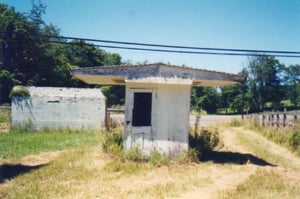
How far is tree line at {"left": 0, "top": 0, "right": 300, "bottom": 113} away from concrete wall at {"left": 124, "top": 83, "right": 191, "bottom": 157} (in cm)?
652

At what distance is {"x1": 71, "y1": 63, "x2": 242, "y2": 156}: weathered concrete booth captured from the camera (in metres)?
10.5

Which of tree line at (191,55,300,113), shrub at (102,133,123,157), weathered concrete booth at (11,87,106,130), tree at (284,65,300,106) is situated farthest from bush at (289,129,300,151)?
tree at (284,65,300,106)

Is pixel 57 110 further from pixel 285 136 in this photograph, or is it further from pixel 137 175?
pixel 285 136

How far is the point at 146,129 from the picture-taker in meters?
10.8

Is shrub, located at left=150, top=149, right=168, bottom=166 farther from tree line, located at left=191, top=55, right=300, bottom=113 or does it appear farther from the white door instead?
tree line, located at left=191, top=55, right=300, bottom=113

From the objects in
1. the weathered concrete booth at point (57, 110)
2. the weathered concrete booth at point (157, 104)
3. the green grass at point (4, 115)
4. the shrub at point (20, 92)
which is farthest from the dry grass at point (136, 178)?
the green grass at point (4, 115)

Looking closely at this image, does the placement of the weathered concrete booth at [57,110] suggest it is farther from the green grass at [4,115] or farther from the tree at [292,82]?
the tree at [292,82]

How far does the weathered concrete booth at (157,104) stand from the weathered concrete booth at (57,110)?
932 centimetres

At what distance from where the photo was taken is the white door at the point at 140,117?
35.2 feet

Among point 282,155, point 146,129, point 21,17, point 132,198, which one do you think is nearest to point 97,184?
point 132,198

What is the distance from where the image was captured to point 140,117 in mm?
10891

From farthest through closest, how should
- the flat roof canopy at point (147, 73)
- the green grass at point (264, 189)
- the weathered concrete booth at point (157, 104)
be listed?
the weathered concrete booth at point (157, 104), the flat roof canopy at point (147, 73), the green grass at point (264, 189)

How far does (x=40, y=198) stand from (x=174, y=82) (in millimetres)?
5555

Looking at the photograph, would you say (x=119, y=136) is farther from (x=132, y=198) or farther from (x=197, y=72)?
(x=132, y=198)
